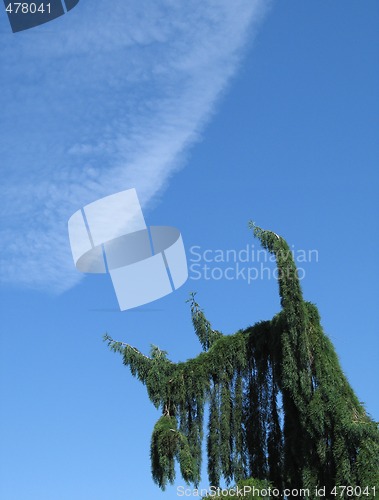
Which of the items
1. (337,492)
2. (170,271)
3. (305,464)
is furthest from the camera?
(170,271)

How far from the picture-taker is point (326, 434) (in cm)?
1397

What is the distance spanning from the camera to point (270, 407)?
1583 centimetres

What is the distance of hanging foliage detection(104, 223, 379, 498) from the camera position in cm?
1381

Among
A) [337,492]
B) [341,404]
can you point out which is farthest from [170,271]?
[337,492]

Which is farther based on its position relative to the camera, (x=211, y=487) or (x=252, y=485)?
(x=211, y=487)

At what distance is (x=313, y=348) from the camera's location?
47.7 feet

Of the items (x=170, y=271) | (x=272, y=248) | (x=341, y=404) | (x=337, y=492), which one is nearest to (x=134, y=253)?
(x=170, y=271)

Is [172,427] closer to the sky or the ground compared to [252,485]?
closer to the sky

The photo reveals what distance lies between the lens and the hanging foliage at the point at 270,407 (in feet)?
45.3

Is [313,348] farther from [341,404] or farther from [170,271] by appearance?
[170,271]

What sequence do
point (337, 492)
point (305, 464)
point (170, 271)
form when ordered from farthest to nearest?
point (170, 271) < point (305, 464) < point (337, 492)

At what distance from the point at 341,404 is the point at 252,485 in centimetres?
240

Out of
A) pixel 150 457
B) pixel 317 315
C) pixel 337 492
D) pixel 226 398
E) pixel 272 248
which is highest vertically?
pixel 272 248

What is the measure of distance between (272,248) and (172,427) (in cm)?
435
